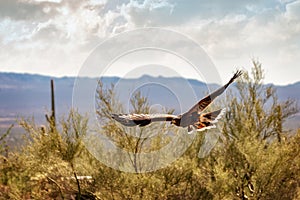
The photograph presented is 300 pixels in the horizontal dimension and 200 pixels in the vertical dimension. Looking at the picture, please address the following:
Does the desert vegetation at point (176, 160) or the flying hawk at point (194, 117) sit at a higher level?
the flying hawk at point (194, 117)

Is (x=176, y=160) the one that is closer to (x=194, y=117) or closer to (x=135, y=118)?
(x=194, y=117)

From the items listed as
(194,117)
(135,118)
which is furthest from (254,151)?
(135,118)

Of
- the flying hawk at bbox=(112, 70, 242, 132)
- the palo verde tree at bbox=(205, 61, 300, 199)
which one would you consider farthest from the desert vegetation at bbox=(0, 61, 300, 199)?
the flying hawk at bbox=(112, 70, 242, 132)

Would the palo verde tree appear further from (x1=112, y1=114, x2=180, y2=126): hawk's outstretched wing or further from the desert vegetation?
(x1=112, y1=114, x2=180, y2=126): hawk's outstretched wing

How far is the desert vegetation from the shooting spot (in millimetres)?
13820

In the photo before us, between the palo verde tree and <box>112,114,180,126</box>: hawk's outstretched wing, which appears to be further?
the palo verde tree

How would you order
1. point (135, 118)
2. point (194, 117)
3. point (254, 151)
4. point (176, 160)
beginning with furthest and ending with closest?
point (176, 160), point (254, 151), point (194, 117), point (135, 118)

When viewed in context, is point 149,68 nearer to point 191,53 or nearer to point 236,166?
point 191,53

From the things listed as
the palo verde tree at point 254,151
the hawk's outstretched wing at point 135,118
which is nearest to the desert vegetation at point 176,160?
the palo verde tree at point 254,151

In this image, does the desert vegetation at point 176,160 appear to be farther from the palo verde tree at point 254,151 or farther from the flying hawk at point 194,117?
the flying hawk at point 194,117

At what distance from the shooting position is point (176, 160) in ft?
47.0

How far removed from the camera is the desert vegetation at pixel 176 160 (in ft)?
45.3

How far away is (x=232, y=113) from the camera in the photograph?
1582 centimetres

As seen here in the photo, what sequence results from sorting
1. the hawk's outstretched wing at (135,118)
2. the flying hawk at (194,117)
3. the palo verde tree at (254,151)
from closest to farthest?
the hawk's outstretched wing at (135,118)
the flying hawk at (194,117)
the palo verde tree at (254,151)
